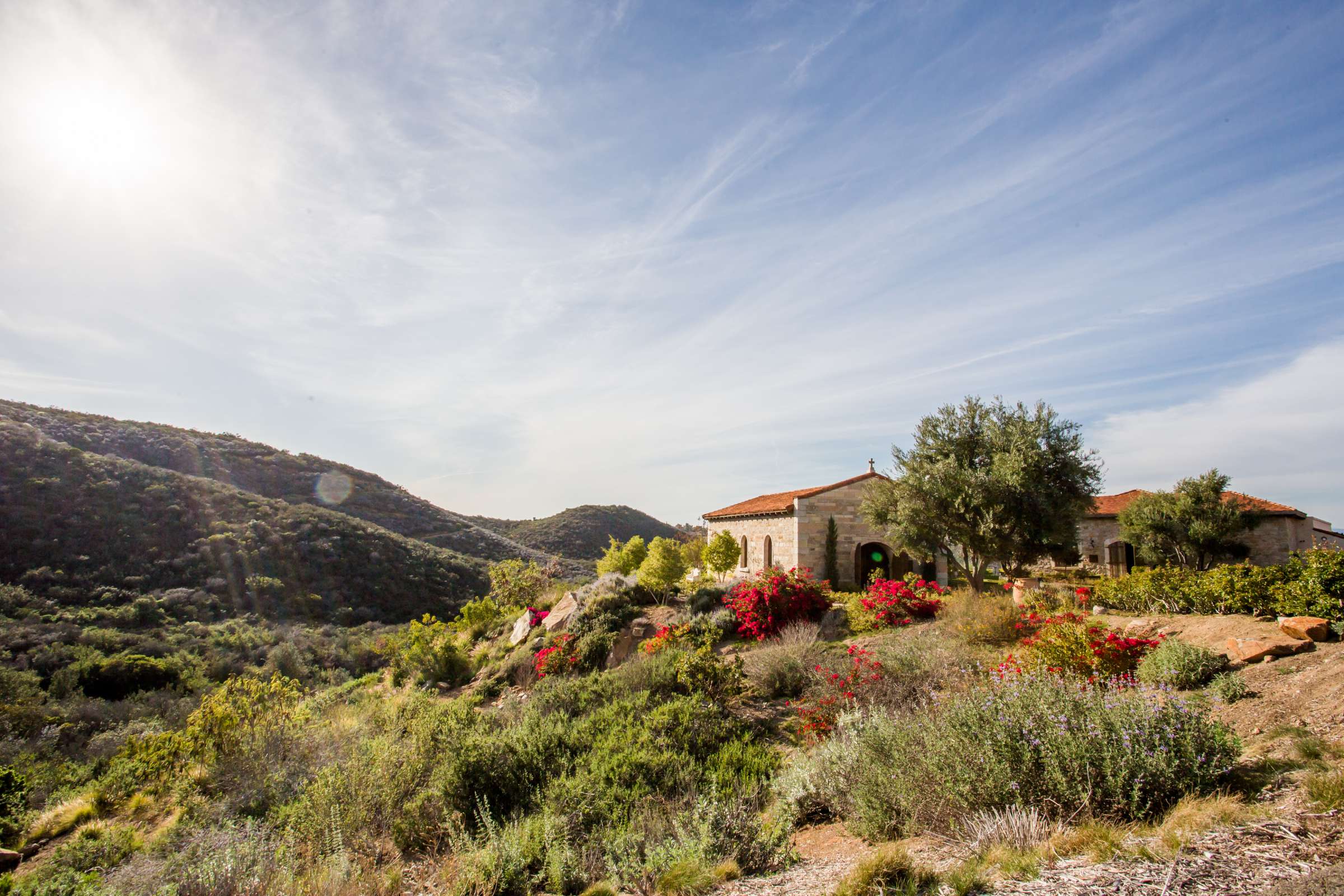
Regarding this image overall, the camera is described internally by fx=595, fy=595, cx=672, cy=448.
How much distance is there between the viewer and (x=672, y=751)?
6.61 meters

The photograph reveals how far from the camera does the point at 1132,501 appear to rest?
2614 centimetres

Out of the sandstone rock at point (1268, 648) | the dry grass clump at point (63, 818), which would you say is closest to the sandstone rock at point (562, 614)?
the dry grass clump at point (63, 818)

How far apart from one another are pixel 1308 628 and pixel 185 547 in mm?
31174

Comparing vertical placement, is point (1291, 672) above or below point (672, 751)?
above

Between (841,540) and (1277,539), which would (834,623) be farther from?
(1277,539)

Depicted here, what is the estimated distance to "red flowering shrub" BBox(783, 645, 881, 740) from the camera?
751 cm

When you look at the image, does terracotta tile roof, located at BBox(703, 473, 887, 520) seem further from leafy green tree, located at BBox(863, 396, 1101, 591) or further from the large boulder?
the large boulder

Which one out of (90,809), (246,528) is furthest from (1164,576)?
(246,528)

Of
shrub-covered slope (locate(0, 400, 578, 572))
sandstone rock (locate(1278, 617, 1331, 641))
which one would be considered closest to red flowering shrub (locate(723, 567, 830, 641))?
sandstone rock (locate(1278, 617, 1331, 641))

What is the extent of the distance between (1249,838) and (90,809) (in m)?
12.4

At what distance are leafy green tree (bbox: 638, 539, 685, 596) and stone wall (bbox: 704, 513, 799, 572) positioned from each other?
443 cm

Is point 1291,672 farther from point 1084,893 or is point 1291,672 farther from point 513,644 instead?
point 513,644

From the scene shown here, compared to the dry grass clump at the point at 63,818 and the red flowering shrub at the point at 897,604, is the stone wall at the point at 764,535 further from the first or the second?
the dry grass clump at the point at 63,818

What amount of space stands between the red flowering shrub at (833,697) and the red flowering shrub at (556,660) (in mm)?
5497
